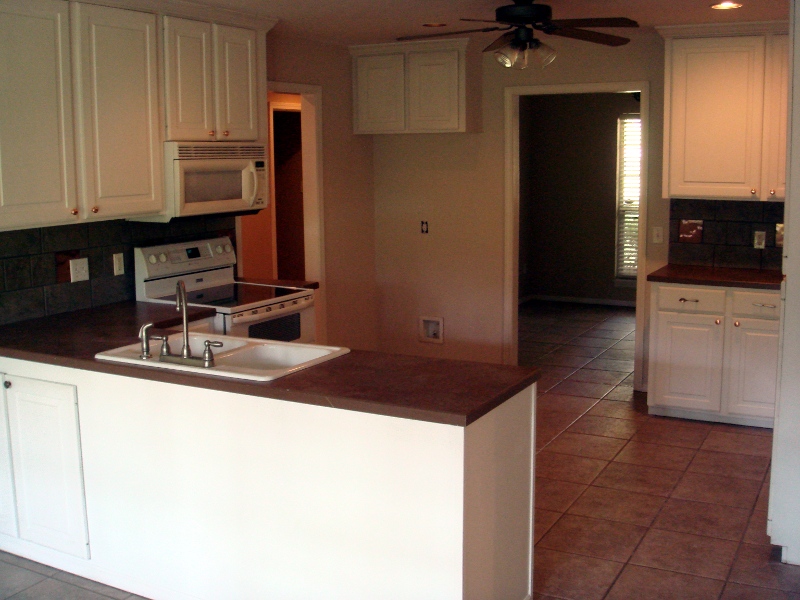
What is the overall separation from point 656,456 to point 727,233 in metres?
1.71

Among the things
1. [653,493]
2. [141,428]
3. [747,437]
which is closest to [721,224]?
[747,437]

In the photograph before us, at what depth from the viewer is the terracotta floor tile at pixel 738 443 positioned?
481cm

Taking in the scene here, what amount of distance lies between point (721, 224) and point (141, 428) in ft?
13.1

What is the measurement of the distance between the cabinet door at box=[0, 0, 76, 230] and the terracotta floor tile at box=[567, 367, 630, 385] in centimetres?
Result: 383

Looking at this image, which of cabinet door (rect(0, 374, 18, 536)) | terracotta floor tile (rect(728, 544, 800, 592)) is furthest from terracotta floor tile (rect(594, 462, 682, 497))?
cabinet door (rect(0, 374, 18, 536))

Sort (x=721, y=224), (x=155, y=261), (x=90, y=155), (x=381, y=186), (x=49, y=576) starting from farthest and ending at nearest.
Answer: (x=381, y=186) < (x=721, y=224) < (x=155, y=261) < (x=90, y=155) < (x=49, y=576)

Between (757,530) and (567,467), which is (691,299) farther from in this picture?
(757,530)

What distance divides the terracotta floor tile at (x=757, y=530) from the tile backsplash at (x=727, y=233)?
79.2 inches

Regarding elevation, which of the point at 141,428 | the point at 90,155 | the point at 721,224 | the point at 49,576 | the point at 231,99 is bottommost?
the point at 49,576

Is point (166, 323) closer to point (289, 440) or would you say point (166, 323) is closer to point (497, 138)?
point (289, 440)

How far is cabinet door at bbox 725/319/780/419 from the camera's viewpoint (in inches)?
198

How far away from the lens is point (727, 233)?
563 cm

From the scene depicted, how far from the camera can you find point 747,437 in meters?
5.04

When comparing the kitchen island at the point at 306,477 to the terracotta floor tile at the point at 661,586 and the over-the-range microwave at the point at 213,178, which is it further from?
the over-the-range microwave at the point at 213,178
